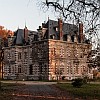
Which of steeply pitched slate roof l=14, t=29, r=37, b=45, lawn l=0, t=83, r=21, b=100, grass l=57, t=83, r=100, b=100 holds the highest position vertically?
Answer: steeply pitched slate roof l=14, t=29, r=37, b=45

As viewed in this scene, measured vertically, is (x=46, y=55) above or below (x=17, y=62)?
above

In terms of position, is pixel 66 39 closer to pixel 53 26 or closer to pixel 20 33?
pixel 53 26

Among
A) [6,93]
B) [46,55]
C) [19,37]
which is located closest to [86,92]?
[6,93]

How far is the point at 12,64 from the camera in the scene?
72.7 meters

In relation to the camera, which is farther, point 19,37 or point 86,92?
point 19,37

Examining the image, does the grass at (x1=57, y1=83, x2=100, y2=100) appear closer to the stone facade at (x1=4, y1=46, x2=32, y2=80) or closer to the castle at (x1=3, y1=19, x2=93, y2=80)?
the castle at (x1=3, y1=19, x2=93, y2=80)

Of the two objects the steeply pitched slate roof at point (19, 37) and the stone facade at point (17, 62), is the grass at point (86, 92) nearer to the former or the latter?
the stone facade at point (17, 62)

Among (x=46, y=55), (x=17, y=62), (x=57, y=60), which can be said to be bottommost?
(x=17, y=62)

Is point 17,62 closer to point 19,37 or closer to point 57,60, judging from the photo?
point 19,37

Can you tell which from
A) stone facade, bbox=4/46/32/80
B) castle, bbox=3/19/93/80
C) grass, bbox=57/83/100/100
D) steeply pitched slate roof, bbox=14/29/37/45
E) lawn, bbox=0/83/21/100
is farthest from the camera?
steeply pitched slate roof, bbox=14/29/37/45

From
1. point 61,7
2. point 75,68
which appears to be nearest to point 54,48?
point 75,68

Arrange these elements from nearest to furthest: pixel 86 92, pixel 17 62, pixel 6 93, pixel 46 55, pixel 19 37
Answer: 1. pixel 6 93
2. pixel 86 92
3. pixel 46 55
4. pixel 17 62
5. pixel 19 37

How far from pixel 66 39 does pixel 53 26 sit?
4.34 metres

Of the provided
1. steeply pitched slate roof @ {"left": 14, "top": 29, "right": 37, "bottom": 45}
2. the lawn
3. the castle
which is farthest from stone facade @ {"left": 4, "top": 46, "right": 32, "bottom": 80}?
the lawn
